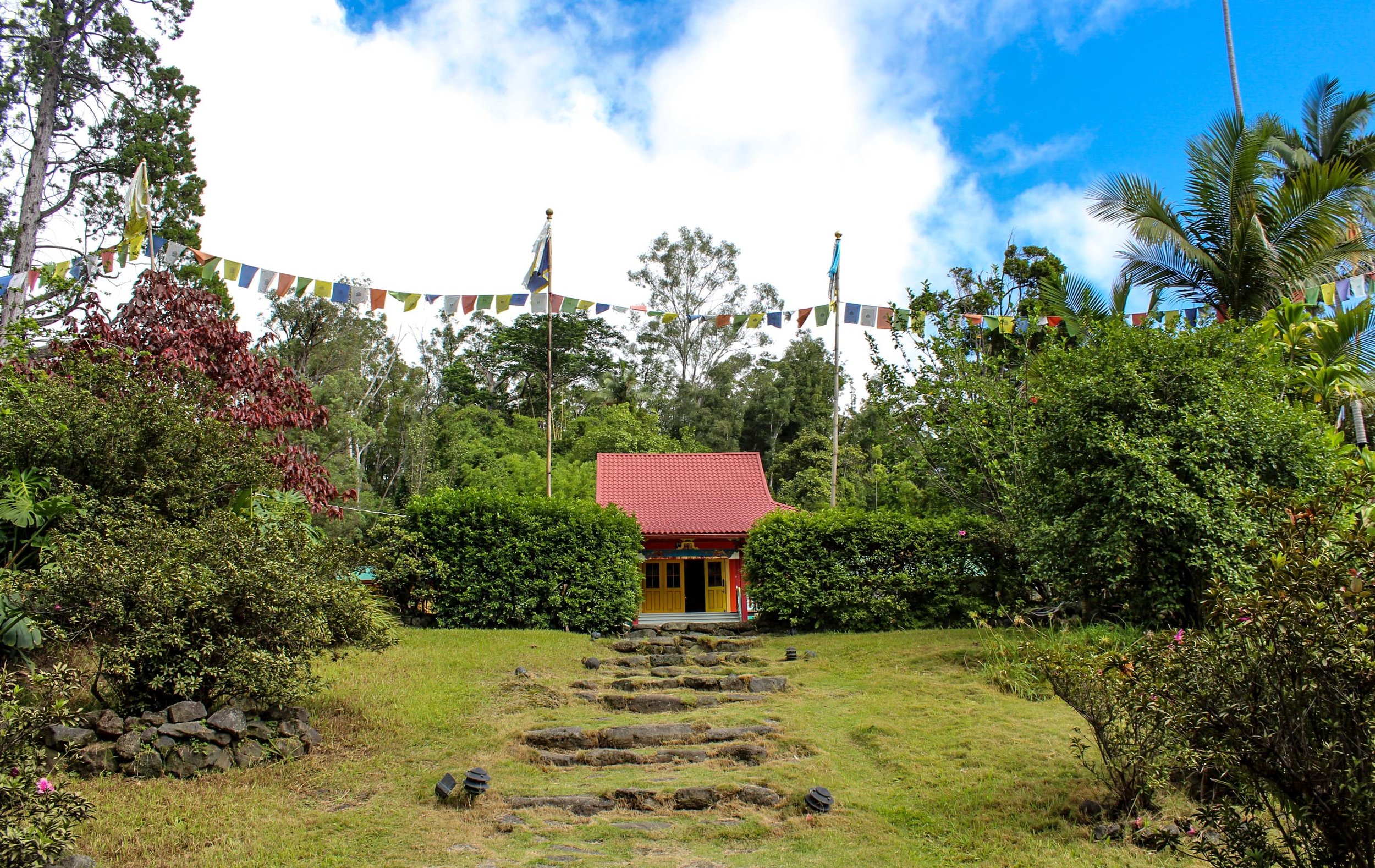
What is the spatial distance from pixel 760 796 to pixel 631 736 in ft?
6.82

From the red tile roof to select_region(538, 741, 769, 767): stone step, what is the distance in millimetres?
10777

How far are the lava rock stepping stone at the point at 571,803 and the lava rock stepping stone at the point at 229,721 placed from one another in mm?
2279

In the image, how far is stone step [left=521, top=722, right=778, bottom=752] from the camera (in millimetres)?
8180

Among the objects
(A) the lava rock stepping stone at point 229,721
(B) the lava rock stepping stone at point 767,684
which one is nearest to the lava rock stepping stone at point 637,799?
(A) the lava rock stepping stone at point 229,721

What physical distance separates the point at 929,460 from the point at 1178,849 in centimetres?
1070

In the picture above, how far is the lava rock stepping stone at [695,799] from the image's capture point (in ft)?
21.2

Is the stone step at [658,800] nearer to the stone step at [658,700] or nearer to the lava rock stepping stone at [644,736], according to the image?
the lava rock stepping stone at [644,736]

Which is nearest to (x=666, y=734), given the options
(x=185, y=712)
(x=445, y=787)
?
(x=445, y=787)

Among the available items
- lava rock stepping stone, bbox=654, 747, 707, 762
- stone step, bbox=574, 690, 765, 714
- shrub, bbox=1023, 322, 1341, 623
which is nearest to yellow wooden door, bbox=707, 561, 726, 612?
stone step, bbox=574, 690, 765, 714

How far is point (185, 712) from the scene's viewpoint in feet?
21.7

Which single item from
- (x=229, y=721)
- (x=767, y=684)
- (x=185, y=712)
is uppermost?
(x=185, y=712)

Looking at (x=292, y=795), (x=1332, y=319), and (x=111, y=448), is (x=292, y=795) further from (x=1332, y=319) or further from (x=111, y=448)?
(x=1332, y=319)

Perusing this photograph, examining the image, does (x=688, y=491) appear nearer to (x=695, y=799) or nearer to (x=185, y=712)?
(x=695, y=799)

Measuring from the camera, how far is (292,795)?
6246 millimetres
